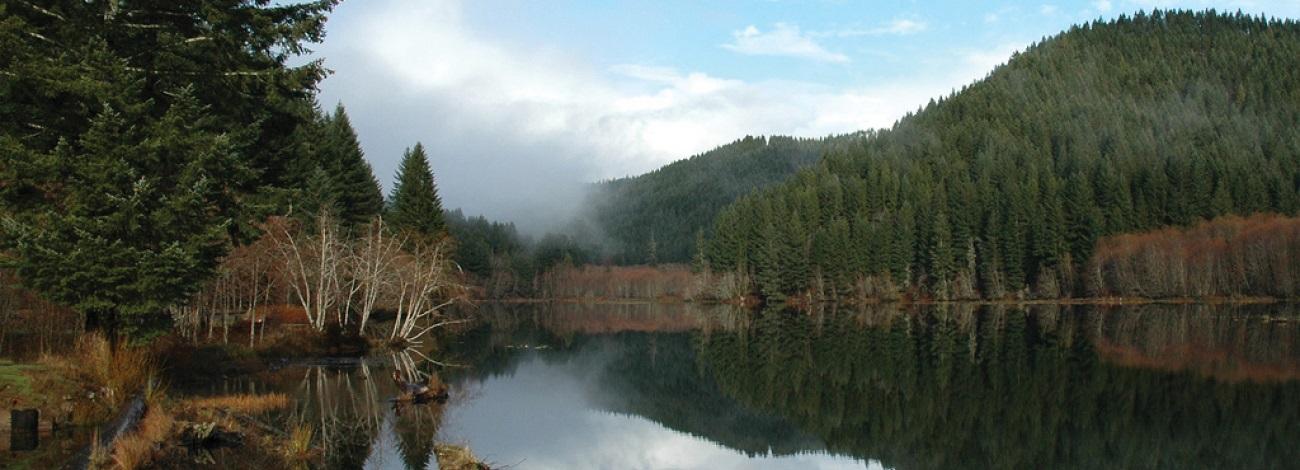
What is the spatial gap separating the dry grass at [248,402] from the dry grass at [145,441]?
3.87m

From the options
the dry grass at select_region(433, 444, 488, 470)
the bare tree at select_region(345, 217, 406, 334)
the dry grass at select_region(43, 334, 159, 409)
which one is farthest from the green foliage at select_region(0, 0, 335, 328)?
the bare tree at select_region(345, 217, 406, 334)

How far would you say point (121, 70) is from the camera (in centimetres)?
2072

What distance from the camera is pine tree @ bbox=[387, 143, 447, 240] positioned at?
80.8 m

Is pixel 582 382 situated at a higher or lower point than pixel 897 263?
lower

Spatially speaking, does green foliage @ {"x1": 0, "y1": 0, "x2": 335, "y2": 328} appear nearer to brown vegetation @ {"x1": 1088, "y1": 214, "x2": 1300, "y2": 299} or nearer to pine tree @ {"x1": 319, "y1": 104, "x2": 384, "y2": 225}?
pine tree @ {"x1": 319, "y1": 104, "x2": 384, "y2": 225}

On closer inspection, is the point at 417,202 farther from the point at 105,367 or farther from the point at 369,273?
the point at 105,367

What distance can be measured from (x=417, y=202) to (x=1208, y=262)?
277 ft

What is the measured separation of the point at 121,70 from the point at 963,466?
20.7m

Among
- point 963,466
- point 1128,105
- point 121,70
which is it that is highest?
point 1128,105

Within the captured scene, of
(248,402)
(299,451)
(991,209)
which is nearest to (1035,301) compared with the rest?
(991,209)

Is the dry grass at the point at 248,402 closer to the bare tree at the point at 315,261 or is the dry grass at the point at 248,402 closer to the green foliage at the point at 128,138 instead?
the green foliage at the point at 128,138

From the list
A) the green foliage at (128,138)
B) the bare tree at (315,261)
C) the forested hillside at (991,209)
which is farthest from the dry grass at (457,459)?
the forested hillside at (991,209)

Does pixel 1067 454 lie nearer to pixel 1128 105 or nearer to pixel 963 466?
Result: pixel 963 466

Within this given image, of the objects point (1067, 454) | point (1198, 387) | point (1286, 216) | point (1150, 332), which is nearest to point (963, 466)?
point (1067, 454)
